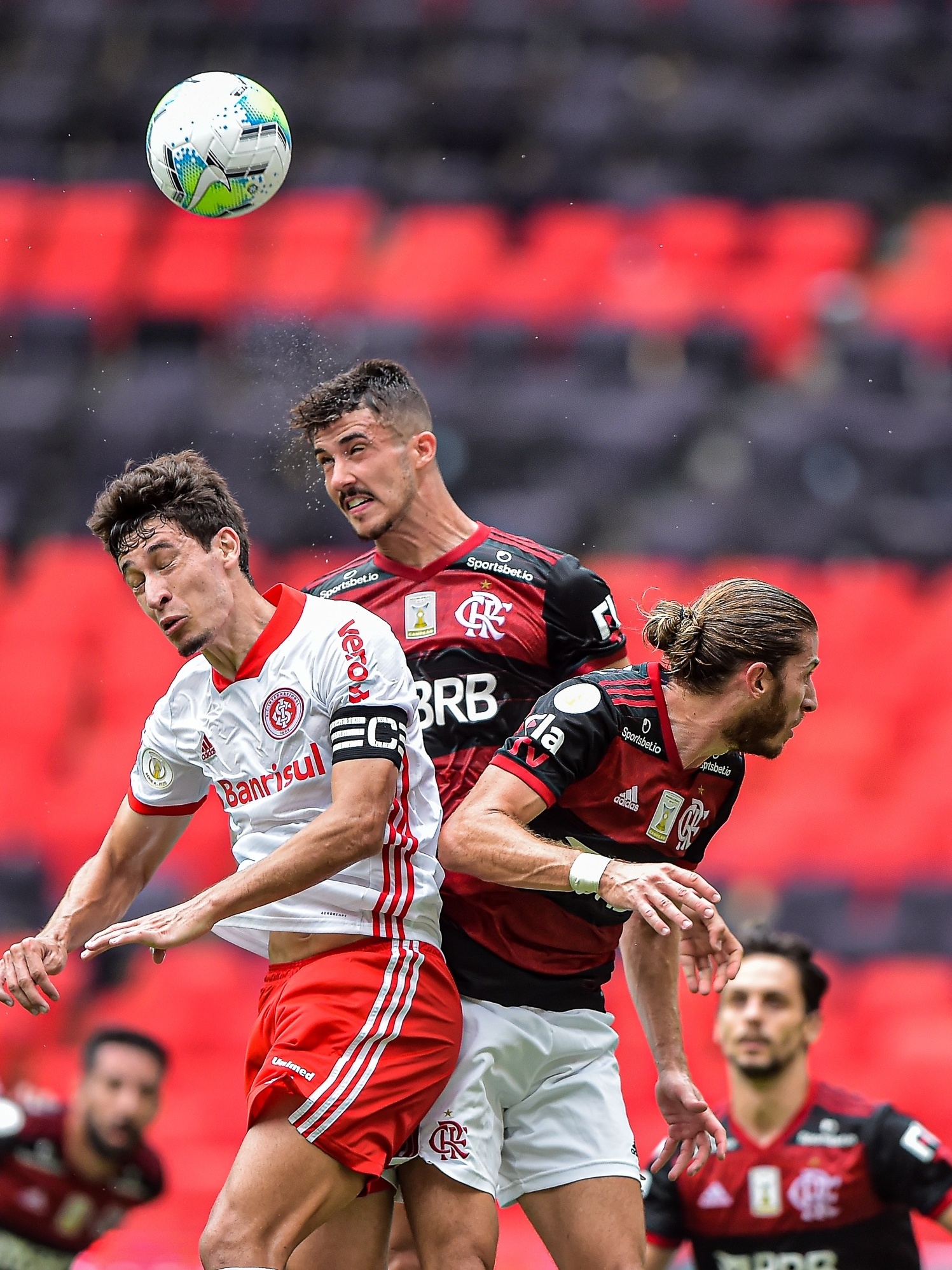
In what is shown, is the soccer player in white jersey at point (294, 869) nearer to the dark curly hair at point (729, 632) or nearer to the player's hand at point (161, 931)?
the player's hand at point (161, 931)

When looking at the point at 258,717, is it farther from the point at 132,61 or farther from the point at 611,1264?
the point at 132,61

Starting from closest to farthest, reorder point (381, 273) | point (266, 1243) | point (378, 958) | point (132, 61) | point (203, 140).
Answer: point (266, 1243) < point (378, 958) < point (203, 140) < point (381, 273) < point (132, 61)

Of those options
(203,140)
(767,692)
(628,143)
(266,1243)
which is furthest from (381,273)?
(266,1243)

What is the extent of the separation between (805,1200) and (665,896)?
2621 mm

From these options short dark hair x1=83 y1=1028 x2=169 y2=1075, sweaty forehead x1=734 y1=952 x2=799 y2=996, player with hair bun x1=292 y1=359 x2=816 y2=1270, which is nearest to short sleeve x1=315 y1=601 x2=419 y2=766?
player with hair bun x1=292 y1=359 x2=816 y2=1270

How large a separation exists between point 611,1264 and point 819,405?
8.14 m

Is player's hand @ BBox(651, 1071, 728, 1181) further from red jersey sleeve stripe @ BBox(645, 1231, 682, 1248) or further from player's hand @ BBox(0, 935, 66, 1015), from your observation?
player's hand @ BBox(0, 935, 66, 1015)

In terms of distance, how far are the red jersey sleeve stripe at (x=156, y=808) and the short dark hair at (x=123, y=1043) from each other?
229 centimetres

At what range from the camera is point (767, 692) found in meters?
3.80

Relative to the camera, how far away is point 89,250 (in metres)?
11.9

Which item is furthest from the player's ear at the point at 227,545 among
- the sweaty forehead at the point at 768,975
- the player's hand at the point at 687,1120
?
the sweaty forehead at the point at 768,975

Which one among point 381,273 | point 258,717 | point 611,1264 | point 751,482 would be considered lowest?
point 611,1264

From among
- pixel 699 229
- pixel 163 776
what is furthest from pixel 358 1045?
pixel 699 229

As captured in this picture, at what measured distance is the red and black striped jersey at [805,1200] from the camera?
17.4 feet
